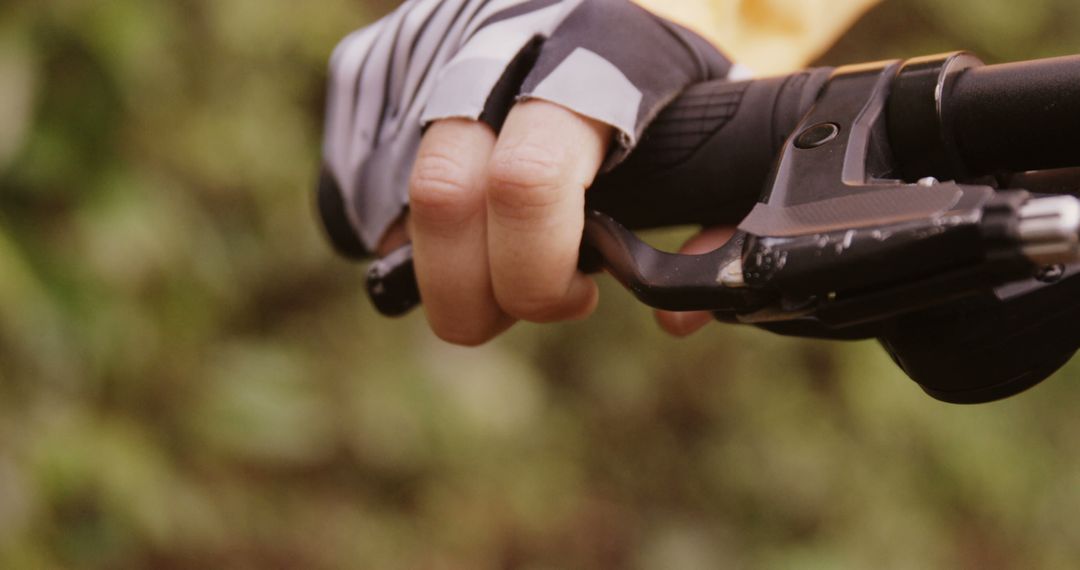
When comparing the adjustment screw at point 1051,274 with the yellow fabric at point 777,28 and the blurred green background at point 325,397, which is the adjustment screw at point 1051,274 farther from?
the blurred green background at point 325,397

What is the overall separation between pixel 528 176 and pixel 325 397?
1.04 metres

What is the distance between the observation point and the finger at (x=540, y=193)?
1.56ft

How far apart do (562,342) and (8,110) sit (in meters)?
0.91

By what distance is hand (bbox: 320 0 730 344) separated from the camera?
0.48 m

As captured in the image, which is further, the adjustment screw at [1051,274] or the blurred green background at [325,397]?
the blurred green background at [325,397]

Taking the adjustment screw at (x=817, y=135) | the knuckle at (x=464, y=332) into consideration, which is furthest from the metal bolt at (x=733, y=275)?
the knuckle at (x=464, y=332)

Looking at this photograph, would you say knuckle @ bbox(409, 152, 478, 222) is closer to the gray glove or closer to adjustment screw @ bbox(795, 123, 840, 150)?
the gray glove

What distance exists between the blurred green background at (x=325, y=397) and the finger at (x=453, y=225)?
2.21ft

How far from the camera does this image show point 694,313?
0.58 m

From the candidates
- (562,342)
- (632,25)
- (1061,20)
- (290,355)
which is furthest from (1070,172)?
(1061,20)

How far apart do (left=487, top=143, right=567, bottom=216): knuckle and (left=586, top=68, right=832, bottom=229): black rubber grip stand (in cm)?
6

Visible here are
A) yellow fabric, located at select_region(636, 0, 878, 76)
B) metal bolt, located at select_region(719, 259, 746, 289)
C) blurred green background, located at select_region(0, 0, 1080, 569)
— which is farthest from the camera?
blurred green background, located at select_region(0, 0, 1080, 569)

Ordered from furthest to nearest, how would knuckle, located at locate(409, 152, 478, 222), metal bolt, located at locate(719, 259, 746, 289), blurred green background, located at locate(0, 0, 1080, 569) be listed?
blurred green background, located at locate(0, 0, 1080, 569) → knuckle, located at locate(409, 152, 478, 222) → metal bolt, located at locate(719, 259, 746, 289)

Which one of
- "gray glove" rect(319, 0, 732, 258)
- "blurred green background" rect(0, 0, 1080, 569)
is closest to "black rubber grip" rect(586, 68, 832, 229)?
"gray glove" rect(319, 0, 732, 258)
